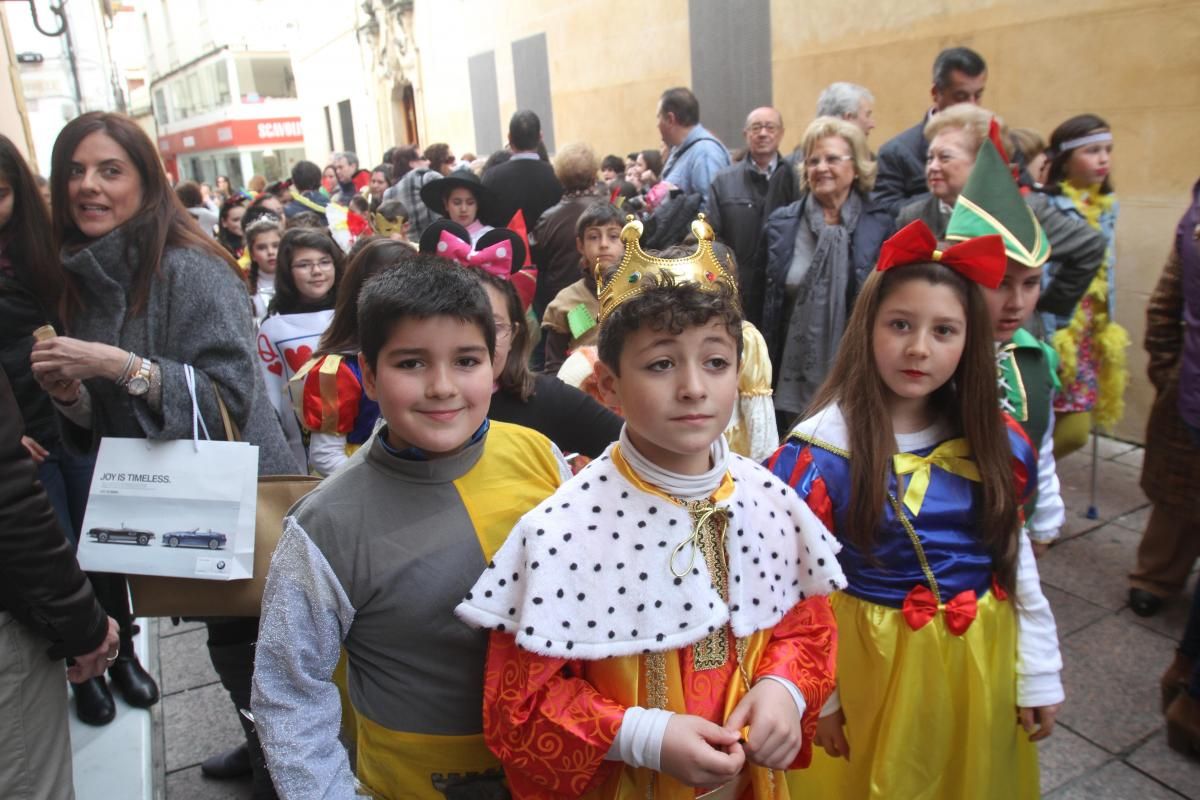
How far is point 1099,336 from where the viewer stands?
4473 mm

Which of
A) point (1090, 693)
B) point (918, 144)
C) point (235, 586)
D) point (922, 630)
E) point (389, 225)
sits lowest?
point (1090, 693)

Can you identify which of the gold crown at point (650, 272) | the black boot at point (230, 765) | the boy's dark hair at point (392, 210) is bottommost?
the black boot at point (230, 765)

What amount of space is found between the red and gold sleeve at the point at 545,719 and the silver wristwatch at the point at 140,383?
137cm

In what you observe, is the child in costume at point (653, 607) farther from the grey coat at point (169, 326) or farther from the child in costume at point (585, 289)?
the child in costume at point (585, 289)

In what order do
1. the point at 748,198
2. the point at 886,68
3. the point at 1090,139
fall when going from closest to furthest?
the point at 1090,139
the point at 748,198
the point at 886,68

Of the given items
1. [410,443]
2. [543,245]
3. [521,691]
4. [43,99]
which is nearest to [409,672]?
[521,691]

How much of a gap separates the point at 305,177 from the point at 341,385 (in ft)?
28.3

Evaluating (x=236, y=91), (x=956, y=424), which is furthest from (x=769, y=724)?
(x=236, y=91)

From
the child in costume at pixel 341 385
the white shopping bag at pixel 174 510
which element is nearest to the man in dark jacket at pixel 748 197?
the child in costume at pixel 341 385

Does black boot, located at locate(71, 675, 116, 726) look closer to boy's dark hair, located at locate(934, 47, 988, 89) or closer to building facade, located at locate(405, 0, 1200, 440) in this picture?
boy's dark hair, located at locate(934, 47, 988, 89)

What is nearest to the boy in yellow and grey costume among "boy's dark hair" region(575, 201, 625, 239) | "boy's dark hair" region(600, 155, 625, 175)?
"boy's dark hair" region(575, 201, 625, 239)

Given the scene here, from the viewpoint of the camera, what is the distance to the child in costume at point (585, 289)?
3760mm

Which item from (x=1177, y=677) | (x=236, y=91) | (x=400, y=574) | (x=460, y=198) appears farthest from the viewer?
(x=236, y=91)

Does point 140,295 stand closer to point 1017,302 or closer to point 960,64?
point 1017,302
